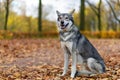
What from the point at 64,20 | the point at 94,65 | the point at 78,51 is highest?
the point at 64,20

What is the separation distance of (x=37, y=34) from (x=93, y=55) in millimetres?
26009

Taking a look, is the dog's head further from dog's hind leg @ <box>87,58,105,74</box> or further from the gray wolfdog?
dog's hind leg @ <box>87,58,105,74</box>

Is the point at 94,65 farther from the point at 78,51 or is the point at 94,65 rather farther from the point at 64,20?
the point at 64,20

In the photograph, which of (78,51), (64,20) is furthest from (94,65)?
(64,20)

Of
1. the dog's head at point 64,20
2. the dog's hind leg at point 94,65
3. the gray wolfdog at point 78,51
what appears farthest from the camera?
the dog's hind leg at point 94,65

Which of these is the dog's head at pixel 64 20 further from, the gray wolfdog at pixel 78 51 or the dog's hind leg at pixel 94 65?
the dog's hind leg at pixel 94 65

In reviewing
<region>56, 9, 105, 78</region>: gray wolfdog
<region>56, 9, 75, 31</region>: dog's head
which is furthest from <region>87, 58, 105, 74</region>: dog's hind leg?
<region>56, 9, 75, 31</region>: dog's head

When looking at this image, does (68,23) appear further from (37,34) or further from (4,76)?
(37,34)

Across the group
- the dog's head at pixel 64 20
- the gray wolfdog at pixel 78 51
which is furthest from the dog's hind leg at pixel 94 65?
the dog's head at pixel 64 20

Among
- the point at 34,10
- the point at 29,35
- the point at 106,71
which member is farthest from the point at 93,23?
the point at 106,71

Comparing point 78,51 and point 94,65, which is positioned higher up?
point 78,51

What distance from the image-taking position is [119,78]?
10039mm

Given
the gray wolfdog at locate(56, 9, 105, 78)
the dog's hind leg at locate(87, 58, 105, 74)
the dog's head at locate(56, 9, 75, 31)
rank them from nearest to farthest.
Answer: the dog's head at locate(56, 9, 75, 31), the gray wolfdog at locate(56, 9, 105, 78), the dog's hind leg at locate(87, 58, 105, 74)

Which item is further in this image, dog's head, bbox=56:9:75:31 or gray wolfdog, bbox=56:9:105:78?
gray wolfdog, bbox=56:9:105:78
